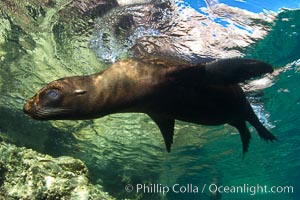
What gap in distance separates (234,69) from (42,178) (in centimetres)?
433

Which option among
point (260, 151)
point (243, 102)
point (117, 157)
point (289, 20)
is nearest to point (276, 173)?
point (260, 151)

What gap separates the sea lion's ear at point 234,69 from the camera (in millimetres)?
4711

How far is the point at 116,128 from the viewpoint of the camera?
18031 mm

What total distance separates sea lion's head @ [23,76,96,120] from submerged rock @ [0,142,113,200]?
2733 mm

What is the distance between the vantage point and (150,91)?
478 centimetres

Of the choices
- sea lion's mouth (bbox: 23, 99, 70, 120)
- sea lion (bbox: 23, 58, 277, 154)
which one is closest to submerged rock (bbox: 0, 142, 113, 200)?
sea lion (bbox: 23, 58, 277, 154)

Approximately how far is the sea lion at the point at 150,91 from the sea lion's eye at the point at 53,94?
0.04 ft

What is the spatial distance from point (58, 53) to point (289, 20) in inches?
305

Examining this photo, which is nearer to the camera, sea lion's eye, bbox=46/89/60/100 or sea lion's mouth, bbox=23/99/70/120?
sea lion's mouth, bbox=23/99/70/120

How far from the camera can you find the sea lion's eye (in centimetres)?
374

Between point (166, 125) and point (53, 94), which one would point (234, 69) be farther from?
point (53, 94)

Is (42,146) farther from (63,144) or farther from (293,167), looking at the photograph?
(293,167)

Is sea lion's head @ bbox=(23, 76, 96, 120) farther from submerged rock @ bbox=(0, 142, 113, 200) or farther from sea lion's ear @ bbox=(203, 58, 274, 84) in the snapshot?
submerged rock @ bbox=(0, 142, 113, 200)

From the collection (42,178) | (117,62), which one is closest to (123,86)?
(117,62)
